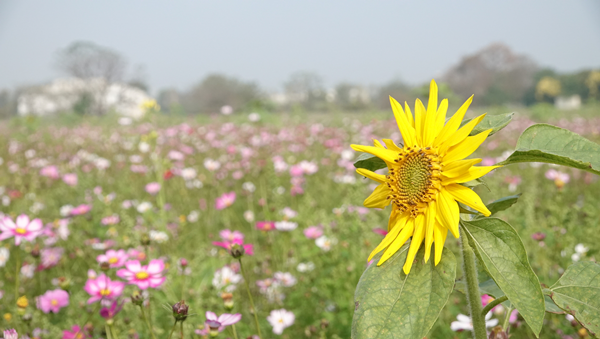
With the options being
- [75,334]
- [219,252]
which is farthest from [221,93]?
[75,334]

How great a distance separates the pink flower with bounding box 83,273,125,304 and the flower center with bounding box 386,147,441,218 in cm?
101

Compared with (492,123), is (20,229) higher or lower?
lower

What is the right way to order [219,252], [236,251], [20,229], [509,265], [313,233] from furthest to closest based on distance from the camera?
[219,252], [313,233], [20,229], [236,251], [509,265]


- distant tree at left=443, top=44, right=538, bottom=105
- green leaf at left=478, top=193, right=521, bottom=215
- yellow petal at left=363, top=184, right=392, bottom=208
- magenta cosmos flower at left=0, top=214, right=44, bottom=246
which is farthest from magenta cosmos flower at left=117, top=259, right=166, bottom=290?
distant tree at left=443, top=44, right=538, bottom=105

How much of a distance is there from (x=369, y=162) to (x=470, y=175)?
0.21 meters

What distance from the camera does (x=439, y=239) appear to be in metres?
0.69

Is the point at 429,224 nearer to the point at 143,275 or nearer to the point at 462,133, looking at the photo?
the point at 462,133

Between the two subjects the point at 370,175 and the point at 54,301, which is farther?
the point at 54,301

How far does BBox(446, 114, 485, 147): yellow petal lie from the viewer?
0.67 meters

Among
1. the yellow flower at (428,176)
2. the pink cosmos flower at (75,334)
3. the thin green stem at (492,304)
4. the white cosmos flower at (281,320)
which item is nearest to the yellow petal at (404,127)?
the yellow flower at (428,176)

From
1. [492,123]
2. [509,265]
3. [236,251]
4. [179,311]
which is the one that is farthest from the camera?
[236,251]

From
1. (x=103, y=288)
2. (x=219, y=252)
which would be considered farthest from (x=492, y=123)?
(x=219, y=252)

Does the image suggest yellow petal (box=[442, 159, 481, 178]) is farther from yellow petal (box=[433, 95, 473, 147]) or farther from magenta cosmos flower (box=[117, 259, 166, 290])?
magenta cosmos flower (box=[117, 259, 166, 290])

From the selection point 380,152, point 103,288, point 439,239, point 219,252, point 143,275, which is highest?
point 380,152
